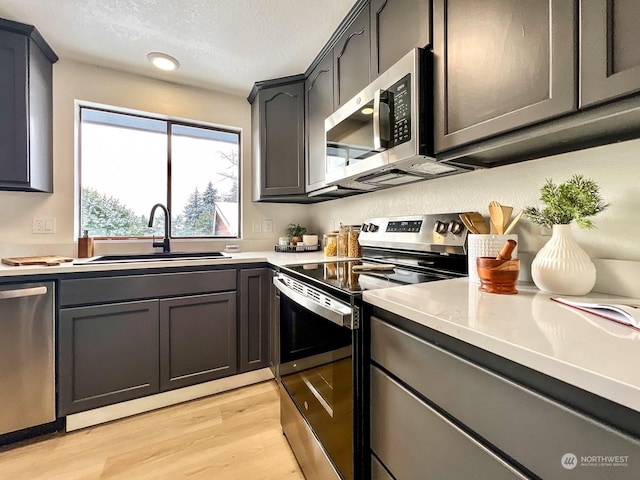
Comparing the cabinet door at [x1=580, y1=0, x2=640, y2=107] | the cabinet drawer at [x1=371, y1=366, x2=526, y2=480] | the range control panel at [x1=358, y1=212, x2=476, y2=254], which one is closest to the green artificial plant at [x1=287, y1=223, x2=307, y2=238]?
the range control panel at [x1=358, y1=212, x2=476, y2=254]

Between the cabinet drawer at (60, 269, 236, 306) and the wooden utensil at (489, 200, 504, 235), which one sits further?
the cabinet drawer at (60, 269, 236, 306)

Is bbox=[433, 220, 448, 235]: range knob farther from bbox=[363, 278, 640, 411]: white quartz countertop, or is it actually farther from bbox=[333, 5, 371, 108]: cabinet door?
bbox=[333, 5, 371, 108]: cabinet door

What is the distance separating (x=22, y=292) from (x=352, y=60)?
2084 mm

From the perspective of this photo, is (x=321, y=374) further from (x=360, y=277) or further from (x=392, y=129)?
(x=392, y=129)

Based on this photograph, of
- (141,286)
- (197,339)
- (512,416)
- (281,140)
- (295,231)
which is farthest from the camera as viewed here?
(295,231)

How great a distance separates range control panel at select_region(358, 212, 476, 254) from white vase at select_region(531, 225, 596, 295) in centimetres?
34

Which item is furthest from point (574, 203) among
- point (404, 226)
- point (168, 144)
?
point (168, 144)

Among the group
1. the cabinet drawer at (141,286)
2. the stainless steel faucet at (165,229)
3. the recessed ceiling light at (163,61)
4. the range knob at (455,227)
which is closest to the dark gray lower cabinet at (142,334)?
the cabinet drawer at (141,286)

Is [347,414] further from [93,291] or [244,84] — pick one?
[244,84]

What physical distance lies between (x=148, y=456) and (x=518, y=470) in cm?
163

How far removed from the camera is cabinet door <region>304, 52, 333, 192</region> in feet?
6.10

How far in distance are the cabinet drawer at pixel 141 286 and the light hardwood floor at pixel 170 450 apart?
2.36 ft

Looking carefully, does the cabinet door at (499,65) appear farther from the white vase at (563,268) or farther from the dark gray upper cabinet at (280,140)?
the dark gray upper cabinet at (280,140)

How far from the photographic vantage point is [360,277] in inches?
47.1
